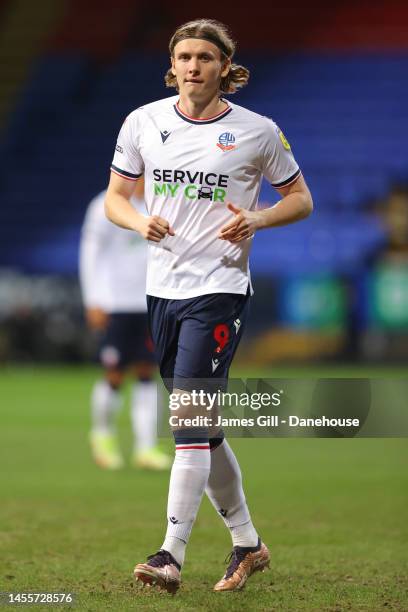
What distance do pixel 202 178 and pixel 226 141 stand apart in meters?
0.19

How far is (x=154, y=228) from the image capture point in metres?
4.64

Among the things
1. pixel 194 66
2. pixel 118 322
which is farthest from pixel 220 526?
pixel 118 322

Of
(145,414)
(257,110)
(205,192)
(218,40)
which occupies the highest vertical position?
(257,110)

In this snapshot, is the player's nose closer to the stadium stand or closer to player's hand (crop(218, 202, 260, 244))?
player's hand (crop(218, 202, 260, 244))

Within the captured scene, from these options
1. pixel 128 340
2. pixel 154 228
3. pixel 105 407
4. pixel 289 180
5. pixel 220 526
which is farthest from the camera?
pixel 105 407

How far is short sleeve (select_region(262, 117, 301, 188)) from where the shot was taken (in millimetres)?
4797

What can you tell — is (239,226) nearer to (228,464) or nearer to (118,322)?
(228,464)

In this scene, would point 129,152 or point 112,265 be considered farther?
point 112,265

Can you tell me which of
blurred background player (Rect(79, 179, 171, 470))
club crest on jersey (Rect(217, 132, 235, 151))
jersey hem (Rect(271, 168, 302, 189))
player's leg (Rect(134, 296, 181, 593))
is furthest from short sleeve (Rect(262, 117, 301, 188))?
blurred background player (Rect(79, 179, 171, 470))

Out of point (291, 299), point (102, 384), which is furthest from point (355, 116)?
point (102, 384)

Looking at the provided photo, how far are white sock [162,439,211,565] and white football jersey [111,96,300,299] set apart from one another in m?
0.68

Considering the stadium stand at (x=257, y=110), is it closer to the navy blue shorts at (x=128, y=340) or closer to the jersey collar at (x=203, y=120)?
the navy blue shorts at (x=128, y=340)

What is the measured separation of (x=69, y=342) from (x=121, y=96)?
734cm

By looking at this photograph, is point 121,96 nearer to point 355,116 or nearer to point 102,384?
point 355,116
